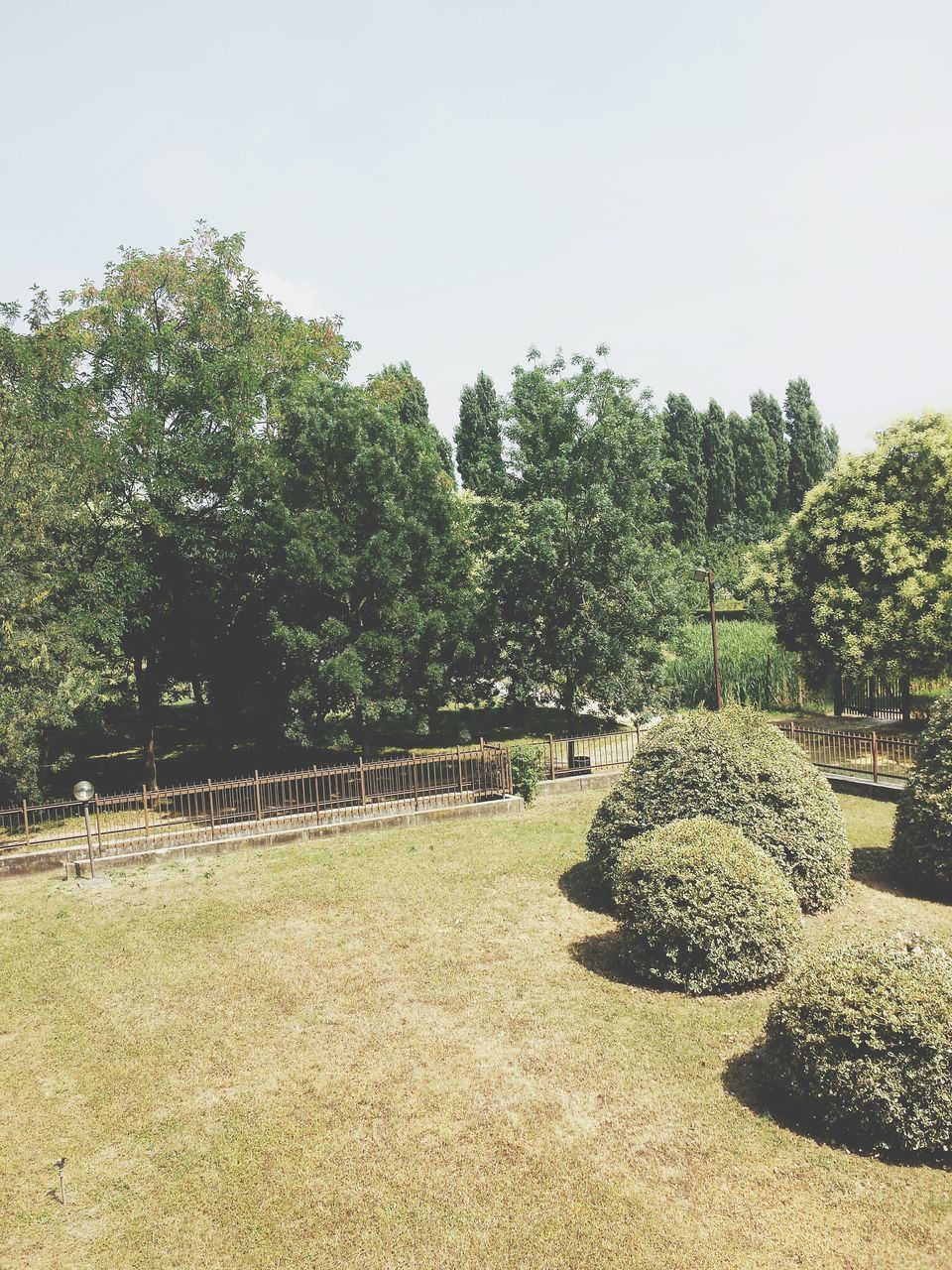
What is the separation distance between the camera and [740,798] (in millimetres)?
10898

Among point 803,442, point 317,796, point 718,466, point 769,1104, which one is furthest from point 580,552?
point 803,442

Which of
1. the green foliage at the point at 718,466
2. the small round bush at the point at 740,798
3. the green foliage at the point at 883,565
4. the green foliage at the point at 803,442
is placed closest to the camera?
the small round bush at the point at 740,798

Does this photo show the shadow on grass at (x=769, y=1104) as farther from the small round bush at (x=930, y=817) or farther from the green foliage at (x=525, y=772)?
the green foliage at (x=525, y=772)

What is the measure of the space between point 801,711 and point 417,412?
3809 cm

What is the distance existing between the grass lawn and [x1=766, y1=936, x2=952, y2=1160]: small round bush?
30cm

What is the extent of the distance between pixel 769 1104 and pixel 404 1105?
3.13 meters

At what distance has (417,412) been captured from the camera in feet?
192

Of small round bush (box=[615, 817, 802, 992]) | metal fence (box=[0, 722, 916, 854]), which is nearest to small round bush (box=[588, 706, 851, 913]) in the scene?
small round bush (box=[615, 817, 802, 992])

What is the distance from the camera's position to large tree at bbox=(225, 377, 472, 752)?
19.1 meters

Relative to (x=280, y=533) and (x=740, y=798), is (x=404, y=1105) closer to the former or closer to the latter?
(x=740, y=798)

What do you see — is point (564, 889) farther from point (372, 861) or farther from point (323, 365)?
point (323, 365)

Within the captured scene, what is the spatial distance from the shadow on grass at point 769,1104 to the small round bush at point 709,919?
1.09 m

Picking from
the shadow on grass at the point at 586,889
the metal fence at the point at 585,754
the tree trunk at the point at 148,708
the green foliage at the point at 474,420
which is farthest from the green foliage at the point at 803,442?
the shadow on grass at the point at 586,889

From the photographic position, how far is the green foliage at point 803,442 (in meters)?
61.1
